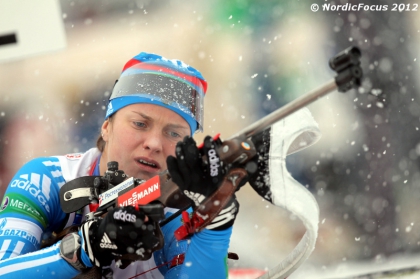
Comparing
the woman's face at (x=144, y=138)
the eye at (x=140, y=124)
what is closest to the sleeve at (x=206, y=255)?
the woman's face at (x=144, y=138)

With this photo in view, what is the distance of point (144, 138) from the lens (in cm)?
208

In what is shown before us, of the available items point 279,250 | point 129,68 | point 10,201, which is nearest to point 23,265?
point 10,201

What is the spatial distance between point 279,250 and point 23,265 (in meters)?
1.64

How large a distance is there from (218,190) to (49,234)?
0.90 meters

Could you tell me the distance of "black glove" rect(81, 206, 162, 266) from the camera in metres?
1.57

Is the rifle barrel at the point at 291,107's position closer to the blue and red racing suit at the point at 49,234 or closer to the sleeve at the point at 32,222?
the blue and red racing suit at the point at 49,234

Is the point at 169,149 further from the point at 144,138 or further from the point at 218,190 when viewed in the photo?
the point at 218,190

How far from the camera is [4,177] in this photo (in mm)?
3416

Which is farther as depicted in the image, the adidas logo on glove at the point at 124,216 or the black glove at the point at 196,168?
the adidas logo on glove at the point at 124,216

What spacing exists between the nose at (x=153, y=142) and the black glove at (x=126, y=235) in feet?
1.36

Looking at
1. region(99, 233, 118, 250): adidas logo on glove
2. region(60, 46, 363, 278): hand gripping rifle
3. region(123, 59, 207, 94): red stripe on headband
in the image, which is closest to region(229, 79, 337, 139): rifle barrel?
region(60, 46, 363, 278): hand gripping rifle

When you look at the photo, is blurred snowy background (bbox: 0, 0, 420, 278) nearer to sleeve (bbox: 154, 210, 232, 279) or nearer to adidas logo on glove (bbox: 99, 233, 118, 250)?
sleeve (bbox: 154, 210, 232, 279)

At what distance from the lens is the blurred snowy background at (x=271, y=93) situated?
3025mm

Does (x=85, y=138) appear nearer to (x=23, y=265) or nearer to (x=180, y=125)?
(x=180, y=125)
